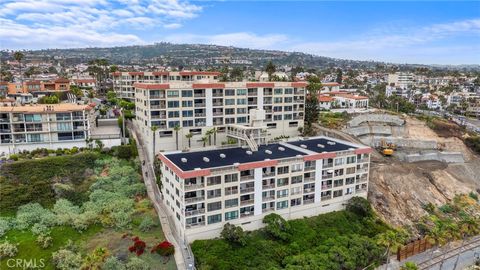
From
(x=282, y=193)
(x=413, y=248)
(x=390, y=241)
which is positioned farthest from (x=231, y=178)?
(x=413, y=248)

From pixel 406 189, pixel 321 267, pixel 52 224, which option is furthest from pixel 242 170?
pixel 406 189

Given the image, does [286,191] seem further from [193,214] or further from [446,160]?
[446,160]

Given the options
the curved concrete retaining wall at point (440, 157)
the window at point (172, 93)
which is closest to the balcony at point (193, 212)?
the window at point (172, 93)

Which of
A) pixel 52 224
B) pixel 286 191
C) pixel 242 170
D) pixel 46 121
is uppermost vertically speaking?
pixel 46 121

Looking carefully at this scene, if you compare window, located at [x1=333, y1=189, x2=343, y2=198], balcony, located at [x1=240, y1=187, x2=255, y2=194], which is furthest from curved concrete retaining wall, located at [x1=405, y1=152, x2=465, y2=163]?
balcony, located at [x1=240, y1=187, x2=255, y2=194]

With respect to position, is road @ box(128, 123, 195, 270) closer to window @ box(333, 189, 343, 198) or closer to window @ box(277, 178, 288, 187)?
window @ box(277, 178, 288, 187)

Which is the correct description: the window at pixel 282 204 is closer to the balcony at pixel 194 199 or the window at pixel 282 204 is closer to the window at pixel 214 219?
the window at pixel 214 219
